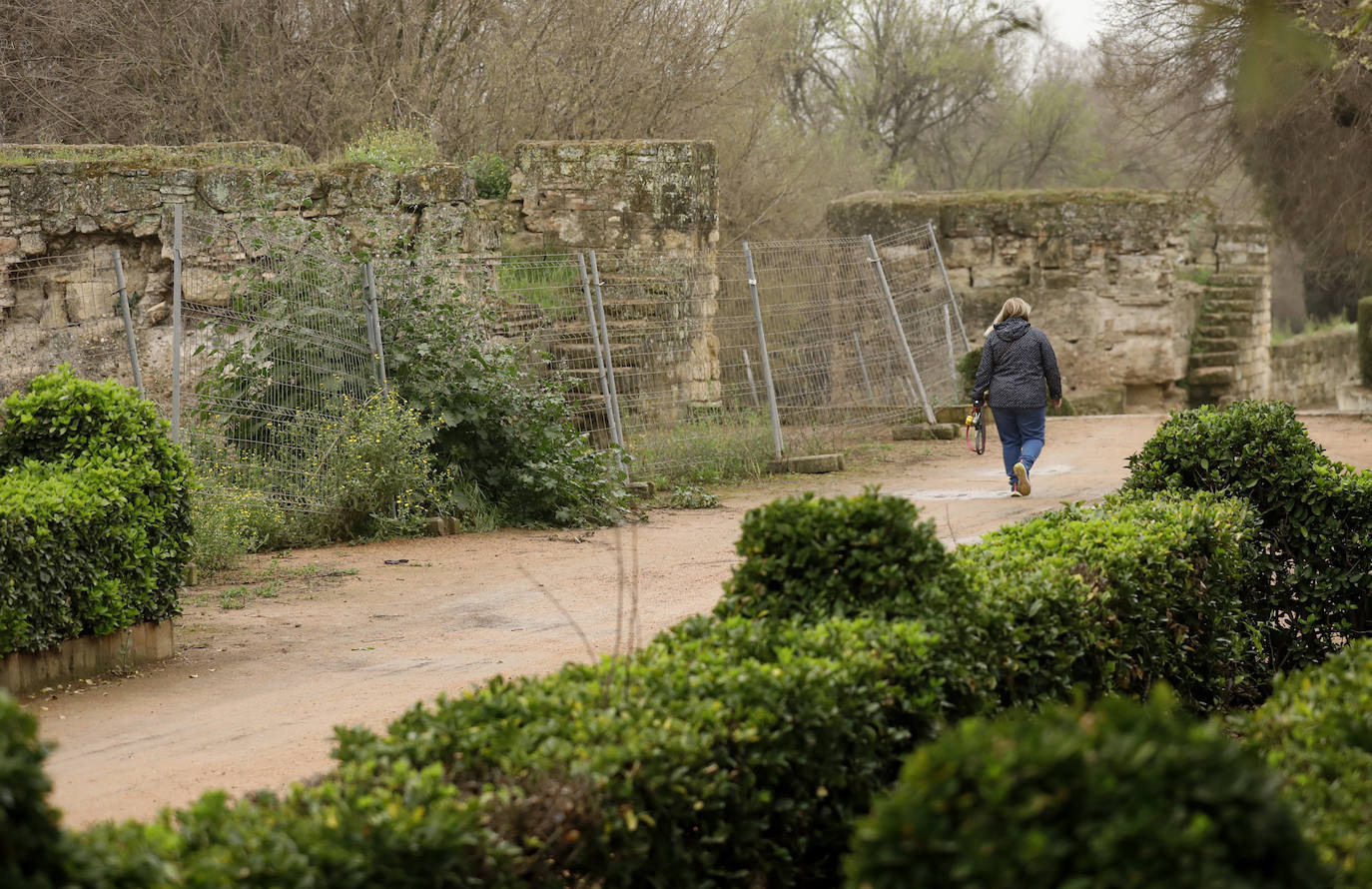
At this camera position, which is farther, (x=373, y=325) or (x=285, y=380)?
(x=373, y=325)

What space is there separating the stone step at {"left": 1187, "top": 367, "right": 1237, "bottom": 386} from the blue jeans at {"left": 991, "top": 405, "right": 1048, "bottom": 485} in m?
10.6

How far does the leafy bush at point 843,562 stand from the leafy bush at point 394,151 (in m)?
9.17

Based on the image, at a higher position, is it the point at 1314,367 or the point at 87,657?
the point at 87,657

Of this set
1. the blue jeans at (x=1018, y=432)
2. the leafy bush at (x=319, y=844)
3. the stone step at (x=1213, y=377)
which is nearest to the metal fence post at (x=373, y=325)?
the blue jeans at (x=1018, y=432)

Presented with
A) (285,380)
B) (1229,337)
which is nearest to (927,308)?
(1229,337)

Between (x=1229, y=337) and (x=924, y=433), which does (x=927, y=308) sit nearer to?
(x=924, y=433)

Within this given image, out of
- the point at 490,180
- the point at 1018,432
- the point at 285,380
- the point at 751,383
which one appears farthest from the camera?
the point at 490,180

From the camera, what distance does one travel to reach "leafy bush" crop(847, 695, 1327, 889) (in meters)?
2.03

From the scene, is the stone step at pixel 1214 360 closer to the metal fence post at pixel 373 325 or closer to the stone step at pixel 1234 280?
the stone step at pixel 1234 280

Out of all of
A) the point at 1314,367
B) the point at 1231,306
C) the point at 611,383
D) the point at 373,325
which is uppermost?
the point at 373,325

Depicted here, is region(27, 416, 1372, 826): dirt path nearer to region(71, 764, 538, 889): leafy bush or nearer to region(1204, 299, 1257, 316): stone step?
region(71, 764, 538, 889): leafy bush

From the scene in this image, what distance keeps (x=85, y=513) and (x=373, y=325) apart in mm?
4602

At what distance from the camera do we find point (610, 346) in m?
12.3

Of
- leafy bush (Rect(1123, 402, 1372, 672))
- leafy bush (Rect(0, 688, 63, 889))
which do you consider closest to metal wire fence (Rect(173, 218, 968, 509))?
leafy bush (Rect(1123, 402, 1372, 672))
